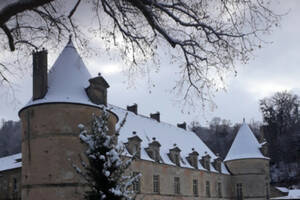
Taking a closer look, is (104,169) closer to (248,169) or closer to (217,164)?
(217,164)

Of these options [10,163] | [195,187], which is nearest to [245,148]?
[195,187]

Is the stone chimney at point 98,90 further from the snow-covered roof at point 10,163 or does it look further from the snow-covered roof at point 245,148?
the snow-covered roof at point 245,148

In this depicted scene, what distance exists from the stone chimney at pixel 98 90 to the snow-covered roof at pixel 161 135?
6618 millimetres

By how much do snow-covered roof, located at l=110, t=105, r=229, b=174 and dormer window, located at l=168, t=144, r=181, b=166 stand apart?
1.16 ft

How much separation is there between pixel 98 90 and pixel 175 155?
44.9 feet

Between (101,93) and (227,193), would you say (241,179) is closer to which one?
(227,193)

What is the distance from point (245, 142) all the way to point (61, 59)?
25.6m

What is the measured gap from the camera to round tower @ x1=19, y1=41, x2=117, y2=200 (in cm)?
1820

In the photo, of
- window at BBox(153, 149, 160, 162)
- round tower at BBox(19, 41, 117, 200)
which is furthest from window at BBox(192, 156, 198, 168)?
round tower at BBox(19, 41, 117, 200)

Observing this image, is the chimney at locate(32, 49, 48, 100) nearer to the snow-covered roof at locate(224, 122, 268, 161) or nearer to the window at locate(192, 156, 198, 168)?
the window at locate(192, 156, 198, 168)

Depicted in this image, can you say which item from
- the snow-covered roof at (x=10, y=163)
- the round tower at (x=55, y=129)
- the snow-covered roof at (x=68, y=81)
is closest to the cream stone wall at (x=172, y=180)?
the round tower at (x=55, y=129)

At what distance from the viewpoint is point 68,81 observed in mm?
19922

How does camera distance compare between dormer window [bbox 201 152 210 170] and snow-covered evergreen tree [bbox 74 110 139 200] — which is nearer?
snow-covered evergreen tree [bbox 74 110 139 200]

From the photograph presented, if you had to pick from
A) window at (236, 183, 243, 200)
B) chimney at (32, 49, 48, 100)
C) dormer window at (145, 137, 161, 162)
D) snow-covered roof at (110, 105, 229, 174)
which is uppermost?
chimney at (32, 49, 48, 100)
